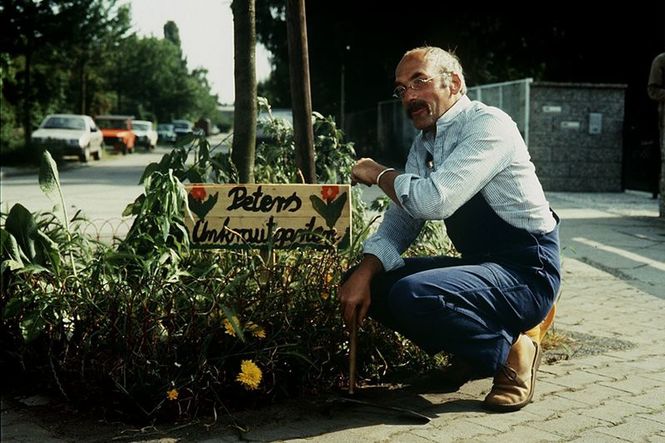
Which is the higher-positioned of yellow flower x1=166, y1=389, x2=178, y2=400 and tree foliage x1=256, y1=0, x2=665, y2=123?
tree foliage x1=256, y1=0, x2=665, y2=123

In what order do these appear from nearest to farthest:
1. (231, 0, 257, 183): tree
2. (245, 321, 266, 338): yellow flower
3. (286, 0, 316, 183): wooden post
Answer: (245, 321, 266, 338): yellow flower, (231, 0, 257, 183): tree, (286, 0, 316, 183): wooden post

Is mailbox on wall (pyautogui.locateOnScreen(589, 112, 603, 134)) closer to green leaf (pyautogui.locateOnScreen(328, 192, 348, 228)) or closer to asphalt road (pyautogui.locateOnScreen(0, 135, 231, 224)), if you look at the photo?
asphalt road (pyautogui.locateOnScreen(0, 135, 231, 224))

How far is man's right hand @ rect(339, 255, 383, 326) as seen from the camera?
3.42m

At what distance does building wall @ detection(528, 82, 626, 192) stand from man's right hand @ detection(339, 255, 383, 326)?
521 inches

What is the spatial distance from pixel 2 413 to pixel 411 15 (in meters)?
23.5

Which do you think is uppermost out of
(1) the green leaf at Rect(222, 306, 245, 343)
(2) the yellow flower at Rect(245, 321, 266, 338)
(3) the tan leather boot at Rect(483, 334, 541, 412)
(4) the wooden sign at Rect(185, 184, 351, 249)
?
(4) the wooden sign at Rect(185, 184, 351, 249)

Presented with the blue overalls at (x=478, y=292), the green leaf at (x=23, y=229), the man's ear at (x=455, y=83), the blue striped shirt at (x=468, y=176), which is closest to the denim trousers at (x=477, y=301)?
the blue overalls at (x=478, y=292)

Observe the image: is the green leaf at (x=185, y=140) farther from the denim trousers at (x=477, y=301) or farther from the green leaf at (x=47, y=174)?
the denim trousers at (x=477, y=301)

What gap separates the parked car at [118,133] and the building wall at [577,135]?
25.7 meters

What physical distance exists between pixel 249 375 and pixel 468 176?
109 centimetres

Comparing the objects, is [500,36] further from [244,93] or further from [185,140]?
[185,140]

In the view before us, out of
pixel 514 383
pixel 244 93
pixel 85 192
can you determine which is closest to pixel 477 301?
pixel 514 383

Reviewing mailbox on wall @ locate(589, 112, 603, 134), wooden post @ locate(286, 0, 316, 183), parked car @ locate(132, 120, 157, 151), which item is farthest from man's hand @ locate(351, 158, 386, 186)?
parked car @ locate(132, 120, 157, 151)

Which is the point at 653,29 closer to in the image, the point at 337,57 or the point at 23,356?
the point at 337,57
